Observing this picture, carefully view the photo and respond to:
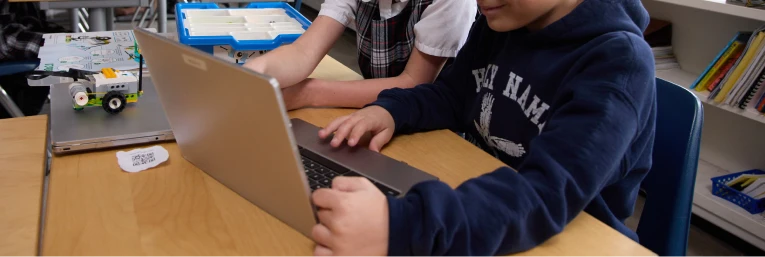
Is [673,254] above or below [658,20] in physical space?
below

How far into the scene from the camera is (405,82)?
1.08m

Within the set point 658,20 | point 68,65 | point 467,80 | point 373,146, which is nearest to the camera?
point 373,146

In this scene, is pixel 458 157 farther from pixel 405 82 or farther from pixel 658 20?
pixel 658 20

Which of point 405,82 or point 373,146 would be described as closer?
point 373,146

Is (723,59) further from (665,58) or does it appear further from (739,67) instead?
(665,58)

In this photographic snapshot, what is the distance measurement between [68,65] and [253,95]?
0.90 metres

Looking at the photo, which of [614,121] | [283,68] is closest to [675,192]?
[614,121]

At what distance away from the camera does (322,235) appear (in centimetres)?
55

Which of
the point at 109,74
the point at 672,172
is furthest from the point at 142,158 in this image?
the point at 672,172

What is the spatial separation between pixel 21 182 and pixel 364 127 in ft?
1.44

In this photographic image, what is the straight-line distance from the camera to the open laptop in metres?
0.50

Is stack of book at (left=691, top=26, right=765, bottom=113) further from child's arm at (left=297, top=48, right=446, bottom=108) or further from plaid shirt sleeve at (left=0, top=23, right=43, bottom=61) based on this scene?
plaid shirt sleeve at (left=0, top=23, right=43, bottom=61)

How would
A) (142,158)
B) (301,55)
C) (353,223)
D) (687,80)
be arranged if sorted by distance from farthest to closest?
(687,80), (301,55), (142,158), (353,223)

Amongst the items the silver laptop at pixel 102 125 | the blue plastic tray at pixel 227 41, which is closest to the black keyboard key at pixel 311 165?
the silver laptop at pixel 102 125
